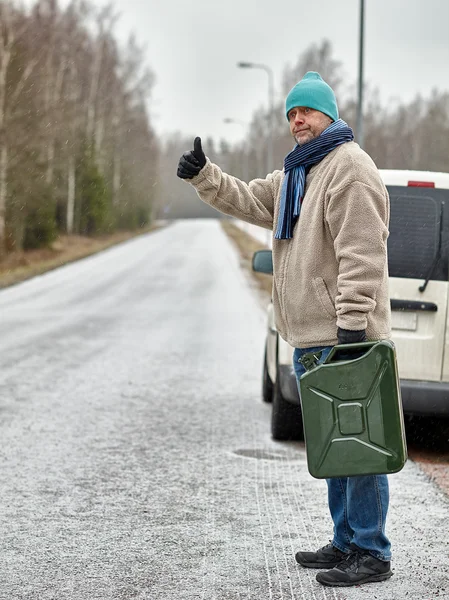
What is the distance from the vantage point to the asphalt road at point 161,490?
4.00 metres

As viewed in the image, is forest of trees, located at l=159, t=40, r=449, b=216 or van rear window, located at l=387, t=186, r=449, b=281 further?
forest of trees, located at l=159, t=40, r=449, b=216

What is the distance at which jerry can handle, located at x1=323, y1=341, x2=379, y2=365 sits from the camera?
12.4 ft

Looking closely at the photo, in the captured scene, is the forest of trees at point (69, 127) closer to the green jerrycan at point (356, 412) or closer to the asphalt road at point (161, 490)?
the asphalt road at point (161, 490)

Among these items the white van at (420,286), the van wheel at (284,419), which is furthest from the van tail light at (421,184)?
the van wheel at (284,419)

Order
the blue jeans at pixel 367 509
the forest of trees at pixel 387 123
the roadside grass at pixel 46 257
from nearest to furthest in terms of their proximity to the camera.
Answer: the blue jeans at pixel 367 509
the roadside grass at pixel 46 257
the forest of trees at pixel 387 123

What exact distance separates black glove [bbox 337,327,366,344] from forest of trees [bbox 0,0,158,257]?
24884 mm

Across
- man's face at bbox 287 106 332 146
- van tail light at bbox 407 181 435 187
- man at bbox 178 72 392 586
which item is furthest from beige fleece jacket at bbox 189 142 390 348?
van tail light at bbox 407 181 435 187

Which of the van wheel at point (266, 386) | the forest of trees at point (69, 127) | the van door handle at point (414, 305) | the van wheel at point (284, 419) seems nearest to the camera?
the van door handle at point (414, 305)

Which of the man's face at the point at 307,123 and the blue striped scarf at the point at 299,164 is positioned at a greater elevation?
the man's face at the point at 307,123

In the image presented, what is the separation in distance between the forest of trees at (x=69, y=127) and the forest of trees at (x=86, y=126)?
56 millimetres

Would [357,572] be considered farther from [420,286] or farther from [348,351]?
[420,286]

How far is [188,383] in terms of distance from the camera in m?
9.38

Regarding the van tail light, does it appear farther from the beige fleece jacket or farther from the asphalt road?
the beige fleece jacket

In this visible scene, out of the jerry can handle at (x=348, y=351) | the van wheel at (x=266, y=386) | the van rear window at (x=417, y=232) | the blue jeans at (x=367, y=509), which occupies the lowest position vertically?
the van wheel at (x=266, y=386)
